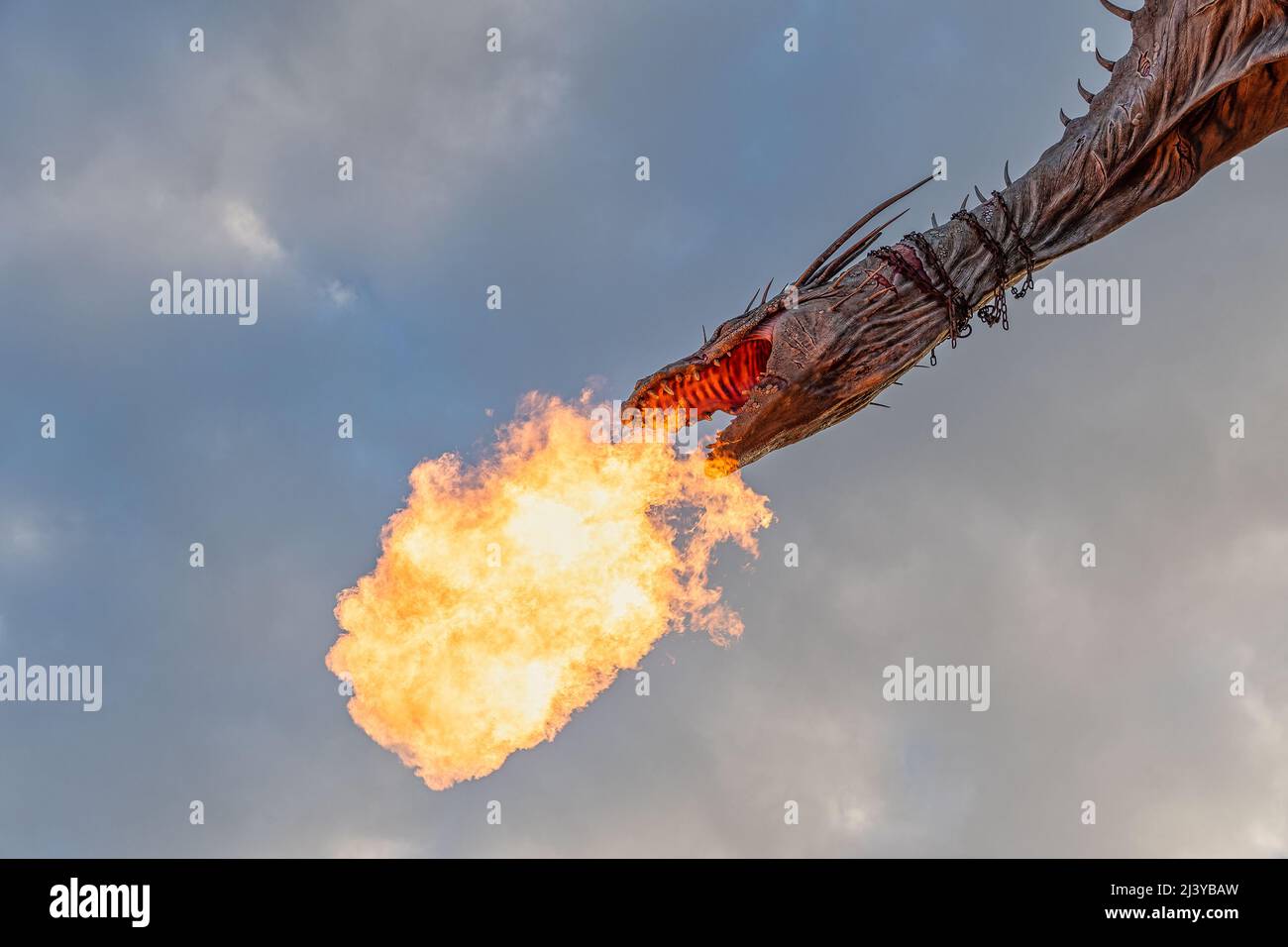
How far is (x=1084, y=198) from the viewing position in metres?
13.8

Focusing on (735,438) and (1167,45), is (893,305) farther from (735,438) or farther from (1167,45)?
(1167,45)

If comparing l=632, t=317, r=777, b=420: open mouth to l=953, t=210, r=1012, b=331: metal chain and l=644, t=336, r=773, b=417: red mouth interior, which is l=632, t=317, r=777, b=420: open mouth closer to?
l=644, t=336, r=773, b=417: red mouth interior

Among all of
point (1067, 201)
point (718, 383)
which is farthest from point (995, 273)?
point (718, 383)

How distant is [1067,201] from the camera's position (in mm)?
13773

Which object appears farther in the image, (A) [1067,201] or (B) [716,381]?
(A) [1067,201]

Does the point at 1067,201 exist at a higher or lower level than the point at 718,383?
higher

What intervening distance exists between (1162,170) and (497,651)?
1140 centimetres

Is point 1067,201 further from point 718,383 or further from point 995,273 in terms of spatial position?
point 718,383

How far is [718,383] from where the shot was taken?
43.5 ft

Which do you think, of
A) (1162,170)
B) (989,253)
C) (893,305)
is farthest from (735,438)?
(1162,170)

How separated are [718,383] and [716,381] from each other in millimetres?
33

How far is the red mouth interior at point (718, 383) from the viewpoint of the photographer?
1312 centimetres

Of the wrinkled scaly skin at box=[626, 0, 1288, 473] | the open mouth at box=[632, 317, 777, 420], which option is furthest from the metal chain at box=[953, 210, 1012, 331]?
the open mouth at box=[632, 317, 777, 420]

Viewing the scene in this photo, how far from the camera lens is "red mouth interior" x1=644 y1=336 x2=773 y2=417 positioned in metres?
13.1
